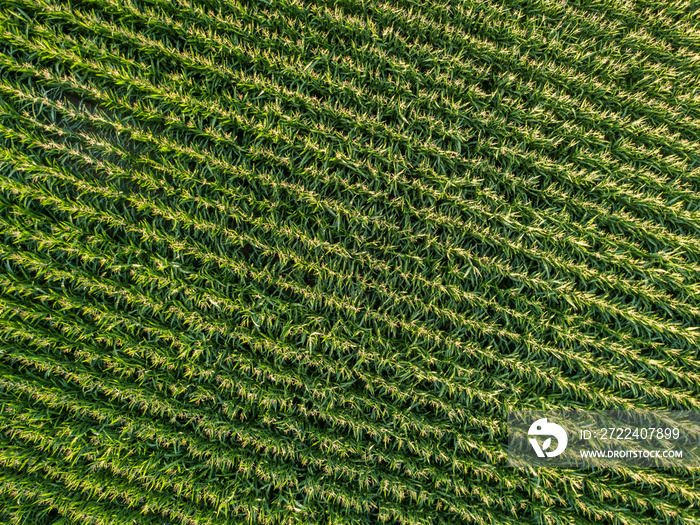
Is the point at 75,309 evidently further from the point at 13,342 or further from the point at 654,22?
the point at 654,22

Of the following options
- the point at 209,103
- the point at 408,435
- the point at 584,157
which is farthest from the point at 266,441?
the point at 584,157
